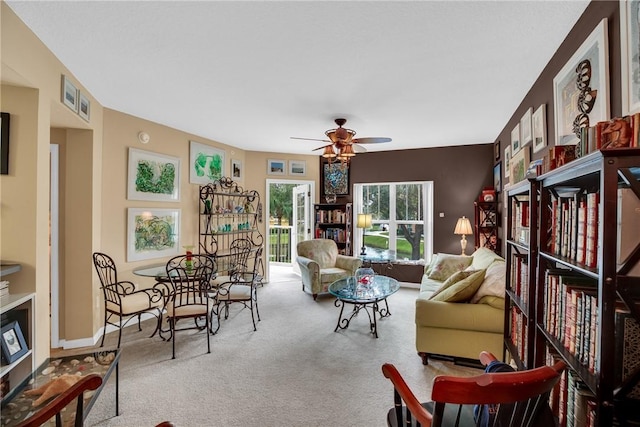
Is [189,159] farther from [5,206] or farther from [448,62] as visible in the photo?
[448,62]

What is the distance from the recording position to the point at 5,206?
2145mm

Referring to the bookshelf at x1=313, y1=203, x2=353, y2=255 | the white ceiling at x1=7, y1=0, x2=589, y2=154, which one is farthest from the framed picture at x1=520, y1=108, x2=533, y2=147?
Result: the bookshelf at x1=313, y1=203, x2=353, y2=255

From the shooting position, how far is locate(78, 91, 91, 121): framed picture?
2.86m

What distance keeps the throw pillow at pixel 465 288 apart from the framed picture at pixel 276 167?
418 cm

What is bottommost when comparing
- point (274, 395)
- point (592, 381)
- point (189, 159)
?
point (274, 395)

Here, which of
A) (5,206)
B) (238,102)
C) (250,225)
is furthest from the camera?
(250,225)

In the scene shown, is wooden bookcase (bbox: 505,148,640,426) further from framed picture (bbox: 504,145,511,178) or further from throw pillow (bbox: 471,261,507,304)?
framed picture (bbox: 504,145,511,178)

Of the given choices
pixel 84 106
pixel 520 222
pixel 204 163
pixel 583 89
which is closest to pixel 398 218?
pixel 204 163

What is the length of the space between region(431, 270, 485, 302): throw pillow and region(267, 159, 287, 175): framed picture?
418 cm

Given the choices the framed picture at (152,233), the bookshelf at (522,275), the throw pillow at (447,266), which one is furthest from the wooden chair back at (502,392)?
the framed picture at (152,233)

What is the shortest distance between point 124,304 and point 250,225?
111 inches

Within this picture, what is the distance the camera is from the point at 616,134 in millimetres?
1065

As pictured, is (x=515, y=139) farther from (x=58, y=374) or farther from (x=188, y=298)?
(x=58, y=374)

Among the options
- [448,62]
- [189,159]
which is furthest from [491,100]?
[189,159]
